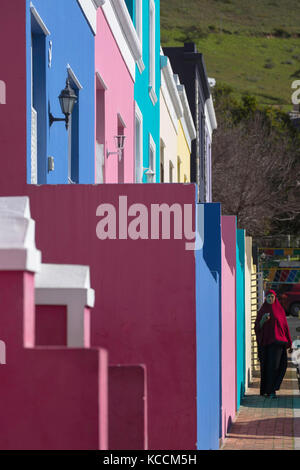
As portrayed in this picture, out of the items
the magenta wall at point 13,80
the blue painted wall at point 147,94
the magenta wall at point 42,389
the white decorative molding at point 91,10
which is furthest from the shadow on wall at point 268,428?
the magenta wall at point 42,389

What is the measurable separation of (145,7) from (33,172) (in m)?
9.27

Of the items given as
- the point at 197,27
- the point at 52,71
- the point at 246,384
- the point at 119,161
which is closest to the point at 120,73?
the point at 119,161

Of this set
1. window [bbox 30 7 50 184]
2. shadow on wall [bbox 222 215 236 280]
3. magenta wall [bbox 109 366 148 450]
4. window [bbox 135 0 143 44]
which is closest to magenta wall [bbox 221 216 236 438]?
shadow on wall [bbox 222 215 236 280]

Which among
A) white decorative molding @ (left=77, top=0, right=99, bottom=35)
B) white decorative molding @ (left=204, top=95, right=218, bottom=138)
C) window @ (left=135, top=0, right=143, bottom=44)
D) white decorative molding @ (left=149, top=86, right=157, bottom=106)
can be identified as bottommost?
white decorative molding @ (left=77, top=0, right=99, bottom=35)

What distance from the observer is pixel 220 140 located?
51250mm

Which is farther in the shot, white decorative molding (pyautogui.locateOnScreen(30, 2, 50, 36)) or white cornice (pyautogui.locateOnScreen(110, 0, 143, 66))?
white cornice (pyautogui.locateOnScreen(110, 0, 143, 66))

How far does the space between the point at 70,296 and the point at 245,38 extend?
12677 centimetres

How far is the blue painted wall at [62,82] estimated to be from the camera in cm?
888

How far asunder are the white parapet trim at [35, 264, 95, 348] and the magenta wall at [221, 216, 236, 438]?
7367mm

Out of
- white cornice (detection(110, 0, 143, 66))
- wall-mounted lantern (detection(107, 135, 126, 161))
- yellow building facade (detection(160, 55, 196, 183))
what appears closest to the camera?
white cornice (detection(110, 0, 143, 66))

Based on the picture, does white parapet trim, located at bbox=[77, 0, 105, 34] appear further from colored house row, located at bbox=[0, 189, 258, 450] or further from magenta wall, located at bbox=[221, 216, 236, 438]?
magenta wall, located at bbox=[221, 216, 236, 438]

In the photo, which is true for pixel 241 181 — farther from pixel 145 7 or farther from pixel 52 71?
pixel 52 71

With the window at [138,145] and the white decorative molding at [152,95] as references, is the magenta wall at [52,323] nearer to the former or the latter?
the window at [138,145]

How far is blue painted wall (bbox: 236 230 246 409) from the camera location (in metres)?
15.6
